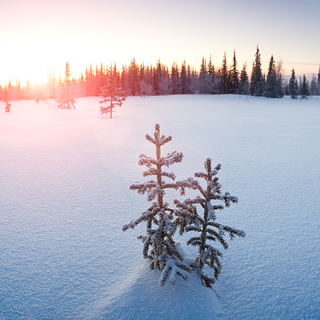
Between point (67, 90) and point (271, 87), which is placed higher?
point (271, 87)

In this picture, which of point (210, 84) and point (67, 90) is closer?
point (67, 90)

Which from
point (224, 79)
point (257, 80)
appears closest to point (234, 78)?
point (224, 79)

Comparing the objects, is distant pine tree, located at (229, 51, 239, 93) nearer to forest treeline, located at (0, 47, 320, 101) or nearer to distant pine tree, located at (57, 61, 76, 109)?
forest treeline, located at (0, 47, 320, 101)

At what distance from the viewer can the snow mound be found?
305 cm

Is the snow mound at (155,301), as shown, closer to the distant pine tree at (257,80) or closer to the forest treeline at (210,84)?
the forest treeline at (210,84)

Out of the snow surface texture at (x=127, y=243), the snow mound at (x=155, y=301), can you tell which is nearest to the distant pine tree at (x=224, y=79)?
the snow surface texture at (x=127, y=243)

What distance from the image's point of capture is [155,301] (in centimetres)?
321

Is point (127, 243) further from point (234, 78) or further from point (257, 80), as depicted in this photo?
point (234, 78)

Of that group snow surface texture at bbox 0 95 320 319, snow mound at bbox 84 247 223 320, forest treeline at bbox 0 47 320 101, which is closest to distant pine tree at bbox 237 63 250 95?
forest treeline at bbox 0 47 320 101

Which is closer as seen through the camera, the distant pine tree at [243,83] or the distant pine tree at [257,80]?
the distant pine tree at [257,80]

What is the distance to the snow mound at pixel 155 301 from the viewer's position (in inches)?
120

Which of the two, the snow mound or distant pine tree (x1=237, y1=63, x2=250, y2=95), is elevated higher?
distant pine tree (x1=237, y1=63, x2=250, y2=95)

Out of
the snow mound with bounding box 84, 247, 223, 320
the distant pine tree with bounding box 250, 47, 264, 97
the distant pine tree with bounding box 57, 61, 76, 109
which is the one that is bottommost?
the snow mound with bounding box 84, 247, 223, 320

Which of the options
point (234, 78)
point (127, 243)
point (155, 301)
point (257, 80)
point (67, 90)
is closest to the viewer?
point (155, 301)
